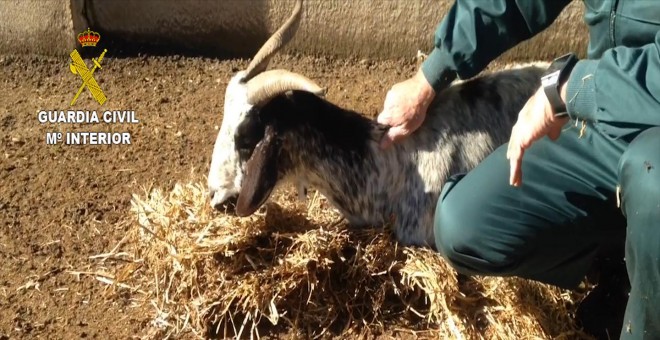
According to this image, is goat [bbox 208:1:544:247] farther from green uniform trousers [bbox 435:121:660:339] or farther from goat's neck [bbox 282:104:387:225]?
green uniform trousers [bbox 435:121:660:339]

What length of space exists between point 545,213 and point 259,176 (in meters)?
1.24

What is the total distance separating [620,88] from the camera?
2.49 meters

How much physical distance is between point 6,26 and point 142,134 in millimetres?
1584

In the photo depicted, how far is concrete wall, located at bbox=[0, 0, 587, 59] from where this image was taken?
18.7ft

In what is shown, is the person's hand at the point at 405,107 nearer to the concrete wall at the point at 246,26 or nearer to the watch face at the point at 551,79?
the watch face at the point at 551,79

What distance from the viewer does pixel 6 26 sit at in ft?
19.9

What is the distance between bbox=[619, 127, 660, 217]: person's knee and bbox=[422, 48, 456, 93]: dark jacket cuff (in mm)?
970

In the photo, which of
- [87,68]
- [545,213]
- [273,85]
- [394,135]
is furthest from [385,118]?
[87,68]

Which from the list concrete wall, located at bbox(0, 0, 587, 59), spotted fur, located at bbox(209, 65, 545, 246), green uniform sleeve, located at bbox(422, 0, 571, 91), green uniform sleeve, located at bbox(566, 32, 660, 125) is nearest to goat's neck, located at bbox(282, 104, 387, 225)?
spotted fur, located at bbox(209, 65, 545, 246)

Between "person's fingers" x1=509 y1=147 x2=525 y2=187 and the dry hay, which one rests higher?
"person's fingers" x1=509 y1=147 x2=525 y2=187

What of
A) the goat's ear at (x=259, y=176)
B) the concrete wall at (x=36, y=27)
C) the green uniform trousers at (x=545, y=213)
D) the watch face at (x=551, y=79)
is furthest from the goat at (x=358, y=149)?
the concrete wall at (x=36, y=27)

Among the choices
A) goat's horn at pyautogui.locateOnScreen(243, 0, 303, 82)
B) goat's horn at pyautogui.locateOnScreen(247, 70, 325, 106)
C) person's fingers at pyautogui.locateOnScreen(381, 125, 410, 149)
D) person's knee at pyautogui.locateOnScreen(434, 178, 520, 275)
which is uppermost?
goat's horn at pyautogui.locateOnScreen(243, 0, 303, 82)

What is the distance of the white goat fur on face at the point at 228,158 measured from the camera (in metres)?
3.70

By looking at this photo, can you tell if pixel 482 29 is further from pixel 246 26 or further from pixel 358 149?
pixel 246 26
